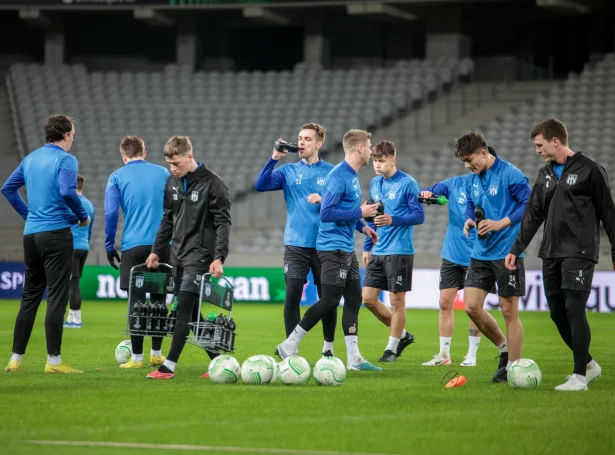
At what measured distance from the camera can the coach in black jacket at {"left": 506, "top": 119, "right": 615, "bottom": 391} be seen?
9.57m

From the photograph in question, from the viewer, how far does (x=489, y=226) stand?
10.3 metres

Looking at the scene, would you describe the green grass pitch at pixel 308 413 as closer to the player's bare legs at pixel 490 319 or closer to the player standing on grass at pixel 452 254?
the player's bare legs at pixel 490 319

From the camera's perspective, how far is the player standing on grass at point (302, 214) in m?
11.9

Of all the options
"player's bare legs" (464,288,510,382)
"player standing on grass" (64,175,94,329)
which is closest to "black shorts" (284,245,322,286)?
"player's bare legs" (464,288,510,382)

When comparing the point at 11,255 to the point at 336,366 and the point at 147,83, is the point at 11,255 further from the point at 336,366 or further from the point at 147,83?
the point at 336,366

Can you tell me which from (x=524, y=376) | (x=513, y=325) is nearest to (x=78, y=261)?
(x=513, y=325)

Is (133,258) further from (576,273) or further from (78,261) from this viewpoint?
(78,261)

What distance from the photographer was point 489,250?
10.5 m

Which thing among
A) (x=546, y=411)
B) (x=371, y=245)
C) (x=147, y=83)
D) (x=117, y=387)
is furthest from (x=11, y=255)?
(x=546, y=411)

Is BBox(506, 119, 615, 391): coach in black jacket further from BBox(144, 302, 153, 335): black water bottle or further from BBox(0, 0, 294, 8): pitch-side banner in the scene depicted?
BBox(0, 0, 294, 8): pitch-side banner

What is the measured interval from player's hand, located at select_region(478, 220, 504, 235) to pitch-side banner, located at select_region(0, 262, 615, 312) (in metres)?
13.9

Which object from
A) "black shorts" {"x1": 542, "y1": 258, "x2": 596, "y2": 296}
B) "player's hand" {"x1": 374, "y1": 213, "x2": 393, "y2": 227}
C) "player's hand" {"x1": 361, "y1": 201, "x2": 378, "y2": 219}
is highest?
"player's hand" {"x1": 361, "y1": 201, "x2": 378, "y2": 219}

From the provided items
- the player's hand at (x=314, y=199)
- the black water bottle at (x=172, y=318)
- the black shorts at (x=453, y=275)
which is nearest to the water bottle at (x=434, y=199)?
the player's hand at (x=314, y=199)

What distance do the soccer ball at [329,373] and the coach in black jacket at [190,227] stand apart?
1275 mm
